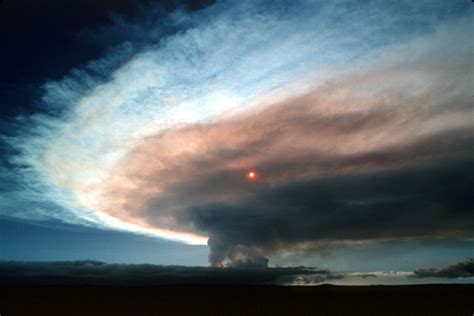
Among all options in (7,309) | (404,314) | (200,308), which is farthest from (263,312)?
(7,309)

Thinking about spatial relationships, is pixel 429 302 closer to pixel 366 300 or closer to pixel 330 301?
pixel 366 300

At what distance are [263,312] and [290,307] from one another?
630 cm

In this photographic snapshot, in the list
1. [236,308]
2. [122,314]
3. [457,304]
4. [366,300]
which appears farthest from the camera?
[366,300]

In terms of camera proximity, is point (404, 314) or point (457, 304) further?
point (457, 304)

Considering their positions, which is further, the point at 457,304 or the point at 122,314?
the point at 457,304

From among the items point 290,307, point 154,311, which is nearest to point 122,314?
point 154,311

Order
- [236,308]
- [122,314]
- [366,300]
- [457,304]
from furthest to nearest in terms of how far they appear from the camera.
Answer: [366,300] → [457,304] → [236,308] → [122,314]

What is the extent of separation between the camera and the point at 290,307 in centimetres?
4741

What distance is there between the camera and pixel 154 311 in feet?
142

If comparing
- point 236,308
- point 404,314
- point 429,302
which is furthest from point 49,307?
point 429,302

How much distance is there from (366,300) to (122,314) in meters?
38.0

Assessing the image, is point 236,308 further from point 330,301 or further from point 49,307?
point 49,307

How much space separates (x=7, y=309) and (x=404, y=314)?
5316cm

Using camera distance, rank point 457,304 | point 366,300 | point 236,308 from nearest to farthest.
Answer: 1. point 236,308
2. point 457,304
3. point 366,300
